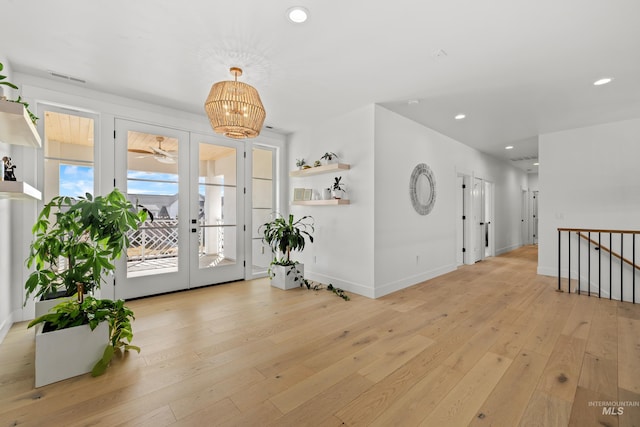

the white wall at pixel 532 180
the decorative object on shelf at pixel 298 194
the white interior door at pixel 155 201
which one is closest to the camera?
the white interior door at pixel 155 201

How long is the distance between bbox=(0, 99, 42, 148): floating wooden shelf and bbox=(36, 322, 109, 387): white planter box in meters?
1.41

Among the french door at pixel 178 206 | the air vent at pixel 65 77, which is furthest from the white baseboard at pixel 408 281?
the air vent at pixel 65 77

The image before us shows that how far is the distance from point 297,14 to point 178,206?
3017 millimetres

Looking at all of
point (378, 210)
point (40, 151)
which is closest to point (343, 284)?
point (378, 210)

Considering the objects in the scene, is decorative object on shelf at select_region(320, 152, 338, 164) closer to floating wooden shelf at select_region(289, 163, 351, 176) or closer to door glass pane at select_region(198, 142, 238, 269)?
floating wooden shelf at select_region(289, 163, 351, 176)

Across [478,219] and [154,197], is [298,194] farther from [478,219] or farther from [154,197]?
[478,219]

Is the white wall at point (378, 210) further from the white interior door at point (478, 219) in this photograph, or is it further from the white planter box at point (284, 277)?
the white interior door at point (478, 219)

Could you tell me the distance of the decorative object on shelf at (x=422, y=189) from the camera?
4.45 m

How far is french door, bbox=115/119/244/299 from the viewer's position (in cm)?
366

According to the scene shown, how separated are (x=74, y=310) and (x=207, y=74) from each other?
2.40 m

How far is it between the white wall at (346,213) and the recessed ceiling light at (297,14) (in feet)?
6.19

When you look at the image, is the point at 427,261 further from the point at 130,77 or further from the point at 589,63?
the point at 130,77

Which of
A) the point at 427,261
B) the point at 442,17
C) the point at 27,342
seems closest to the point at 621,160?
the point at 427,261

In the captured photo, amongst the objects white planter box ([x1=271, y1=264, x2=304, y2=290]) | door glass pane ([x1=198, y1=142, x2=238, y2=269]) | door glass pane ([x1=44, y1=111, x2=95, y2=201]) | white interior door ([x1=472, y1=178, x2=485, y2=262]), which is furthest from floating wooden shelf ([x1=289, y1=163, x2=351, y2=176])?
white interior door ([x1=472, y1=178, x2=485, y2=262])
